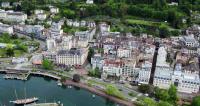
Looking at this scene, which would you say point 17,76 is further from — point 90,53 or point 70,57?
point 90,53

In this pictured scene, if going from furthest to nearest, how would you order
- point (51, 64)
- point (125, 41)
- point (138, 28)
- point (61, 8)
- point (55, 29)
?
point (61, 8) < point (138, 28) < point (55, 29) < point (125, 41) < point (51, 64)

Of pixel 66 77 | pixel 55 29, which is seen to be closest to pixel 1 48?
pixel 55 29

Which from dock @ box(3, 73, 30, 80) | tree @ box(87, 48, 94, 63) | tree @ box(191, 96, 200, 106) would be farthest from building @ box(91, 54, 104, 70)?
tree @ box(191, 96, 200, 106)

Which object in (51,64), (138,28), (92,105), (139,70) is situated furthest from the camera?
(138,28)

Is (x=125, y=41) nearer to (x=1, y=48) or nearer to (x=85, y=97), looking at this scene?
(x=85, y=97)

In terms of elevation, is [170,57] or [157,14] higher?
[157,14]

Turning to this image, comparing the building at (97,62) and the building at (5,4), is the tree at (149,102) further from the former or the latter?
the building at (5,4)
